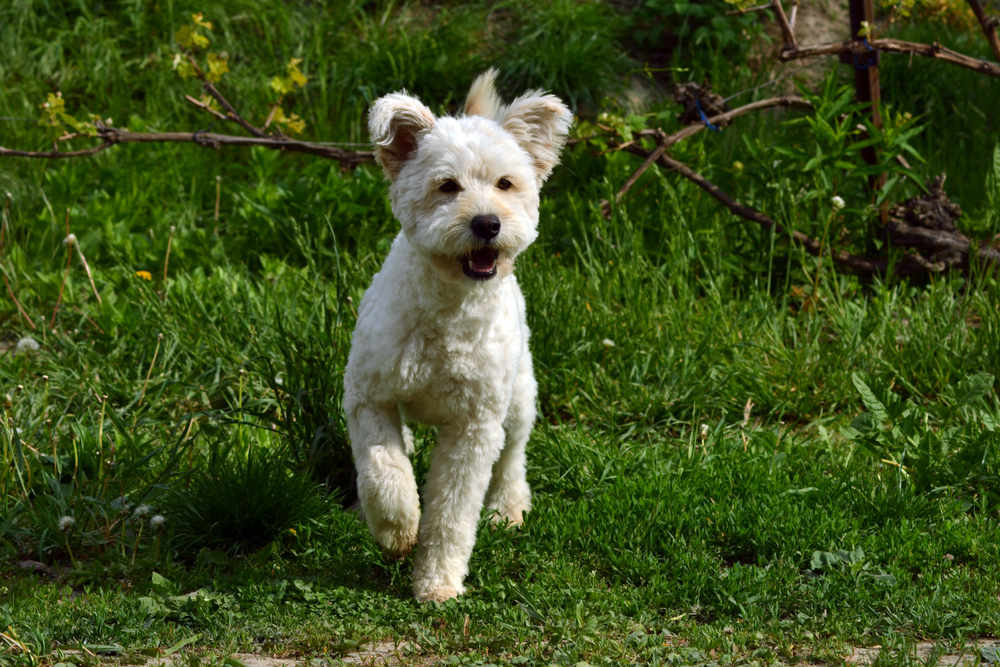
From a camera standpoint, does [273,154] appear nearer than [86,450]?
No

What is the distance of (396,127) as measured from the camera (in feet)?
11.6

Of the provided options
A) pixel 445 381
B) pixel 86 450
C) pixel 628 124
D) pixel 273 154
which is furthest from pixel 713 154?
pixel 86 450

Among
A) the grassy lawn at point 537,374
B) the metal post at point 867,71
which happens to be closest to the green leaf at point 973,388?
the grassy lawn at point 537,374

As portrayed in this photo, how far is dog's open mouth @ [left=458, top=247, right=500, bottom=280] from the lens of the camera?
3.36m

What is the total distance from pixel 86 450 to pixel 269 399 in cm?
92

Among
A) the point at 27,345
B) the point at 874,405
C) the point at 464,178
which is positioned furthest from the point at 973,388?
the point at 27,345

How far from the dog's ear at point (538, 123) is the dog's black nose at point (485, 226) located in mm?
498

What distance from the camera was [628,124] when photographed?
226 inches

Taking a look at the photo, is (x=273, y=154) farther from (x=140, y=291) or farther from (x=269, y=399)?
(x=269, y=399)

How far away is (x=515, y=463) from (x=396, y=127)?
1.52m

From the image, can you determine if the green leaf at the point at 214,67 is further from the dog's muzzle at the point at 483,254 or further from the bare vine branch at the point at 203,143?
the dog's muzzle at the point at 483,254

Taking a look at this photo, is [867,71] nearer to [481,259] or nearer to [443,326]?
[481,259]

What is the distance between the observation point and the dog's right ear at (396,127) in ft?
11.1

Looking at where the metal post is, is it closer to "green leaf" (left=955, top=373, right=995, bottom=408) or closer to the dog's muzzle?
"green leaf" (left=955, top=373, right=995, bottom=408)
